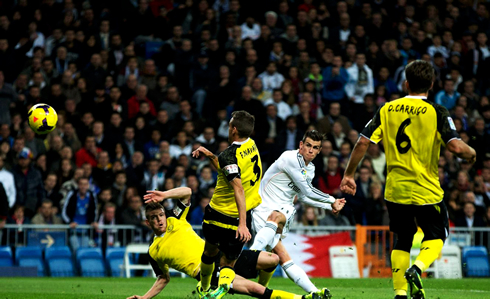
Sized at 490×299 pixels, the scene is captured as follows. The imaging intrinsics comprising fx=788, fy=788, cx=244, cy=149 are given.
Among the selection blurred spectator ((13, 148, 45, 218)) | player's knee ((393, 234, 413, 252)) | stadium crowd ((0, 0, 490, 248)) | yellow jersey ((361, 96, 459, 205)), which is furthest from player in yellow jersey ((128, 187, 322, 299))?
blurred spectator ((13, 148, 45, 218))

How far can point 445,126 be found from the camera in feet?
24.6

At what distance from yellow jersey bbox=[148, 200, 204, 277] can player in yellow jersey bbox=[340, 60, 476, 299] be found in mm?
2704

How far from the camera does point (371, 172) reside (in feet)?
58.3

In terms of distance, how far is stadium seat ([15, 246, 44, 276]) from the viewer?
16.2m

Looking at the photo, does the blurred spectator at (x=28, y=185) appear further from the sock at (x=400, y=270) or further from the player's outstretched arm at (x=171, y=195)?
the sock at (x=400, y=270)

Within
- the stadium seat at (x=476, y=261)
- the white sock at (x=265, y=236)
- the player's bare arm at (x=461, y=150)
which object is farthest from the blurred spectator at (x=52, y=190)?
the player's bare arm at (x=461, y=150)

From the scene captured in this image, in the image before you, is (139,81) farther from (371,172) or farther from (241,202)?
(241,202)

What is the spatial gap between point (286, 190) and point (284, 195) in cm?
7

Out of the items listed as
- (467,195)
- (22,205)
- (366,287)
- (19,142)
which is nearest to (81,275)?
(22,205)

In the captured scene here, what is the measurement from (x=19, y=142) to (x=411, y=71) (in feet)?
38.4

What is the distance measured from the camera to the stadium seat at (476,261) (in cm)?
1680

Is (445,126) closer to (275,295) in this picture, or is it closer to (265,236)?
(275,295)

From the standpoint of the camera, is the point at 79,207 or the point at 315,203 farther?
the point at 79,207

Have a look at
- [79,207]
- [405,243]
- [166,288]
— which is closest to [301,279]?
[405,243]
